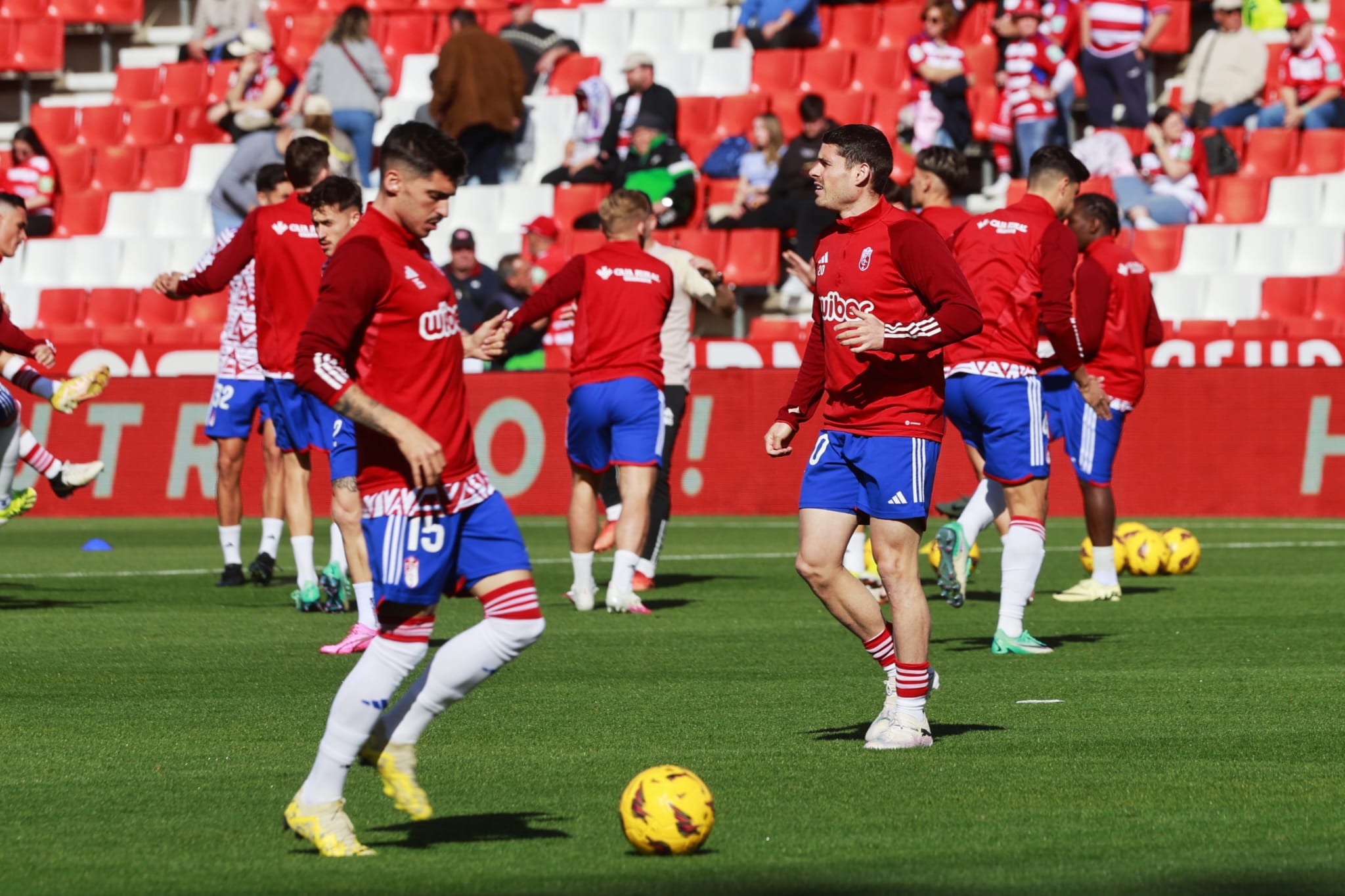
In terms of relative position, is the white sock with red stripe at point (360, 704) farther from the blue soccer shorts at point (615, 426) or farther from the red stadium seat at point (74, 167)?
the red stadium seat at point (74, 167)

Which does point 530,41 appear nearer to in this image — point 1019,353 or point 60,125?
point 60,125

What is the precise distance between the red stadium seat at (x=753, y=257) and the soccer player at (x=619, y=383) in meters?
9.81

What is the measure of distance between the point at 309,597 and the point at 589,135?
1288cm

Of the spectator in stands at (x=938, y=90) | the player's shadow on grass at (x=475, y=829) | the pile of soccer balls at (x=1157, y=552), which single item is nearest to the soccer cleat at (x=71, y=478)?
the pile of soccer balls at (x=1157, y=552)

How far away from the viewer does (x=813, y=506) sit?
7.75 m

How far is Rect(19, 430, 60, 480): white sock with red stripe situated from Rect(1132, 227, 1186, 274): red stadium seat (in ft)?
41.5

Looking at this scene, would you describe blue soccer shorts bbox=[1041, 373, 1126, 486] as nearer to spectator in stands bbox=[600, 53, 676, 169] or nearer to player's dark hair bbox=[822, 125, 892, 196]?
player's dark hair bbox=[822, 125, 892, 196]

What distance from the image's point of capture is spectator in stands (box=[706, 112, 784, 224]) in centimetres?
2289

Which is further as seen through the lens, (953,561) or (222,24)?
(222,24)

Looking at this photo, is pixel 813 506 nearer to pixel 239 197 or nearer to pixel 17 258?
pixel 239 197

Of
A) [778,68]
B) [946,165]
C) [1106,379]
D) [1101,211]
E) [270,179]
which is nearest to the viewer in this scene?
[946,165]

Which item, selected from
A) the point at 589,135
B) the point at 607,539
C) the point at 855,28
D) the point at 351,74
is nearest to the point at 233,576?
the point at 607,539

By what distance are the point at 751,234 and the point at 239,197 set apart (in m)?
5.40

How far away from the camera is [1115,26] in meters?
22.3
